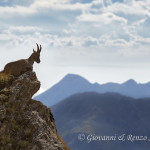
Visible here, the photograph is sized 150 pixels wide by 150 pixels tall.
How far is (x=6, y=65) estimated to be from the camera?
29609 mm

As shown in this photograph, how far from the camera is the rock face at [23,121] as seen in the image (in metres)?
22.7

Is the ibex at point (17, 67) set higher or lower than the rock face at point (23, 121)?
higher

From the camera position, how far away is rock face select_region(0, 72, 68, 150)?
74.4 feet

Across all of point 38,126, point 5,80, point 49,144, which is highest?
point 5,80

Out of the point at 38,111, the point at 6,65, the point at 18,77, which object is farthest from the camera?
the point at 6,65

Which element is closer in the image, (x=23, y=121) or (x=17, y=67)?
(x=23, y=121)

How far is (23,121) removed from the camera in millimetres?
24094

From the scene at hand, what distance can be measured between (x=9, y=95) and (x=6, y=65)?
5.42 meters

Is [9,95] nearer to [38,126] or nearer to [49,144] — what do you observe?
[38,126]

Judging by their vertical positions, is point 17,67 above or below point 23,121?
above

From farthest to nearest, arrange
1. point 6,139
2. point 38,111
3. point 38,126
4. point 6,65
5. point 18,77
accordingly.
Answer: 1. point 6,65
2. point 18,77
3. point 38,111
4. point 38,126
5. point 6,139

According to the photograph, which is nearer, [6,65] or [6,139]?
[6,139]

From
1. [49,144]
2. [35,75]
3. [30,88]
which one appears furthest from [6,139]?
[35,75]

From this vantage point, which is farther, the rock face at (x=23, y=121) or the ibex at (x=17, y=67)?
the ibex at (x=17, y=67)
